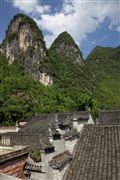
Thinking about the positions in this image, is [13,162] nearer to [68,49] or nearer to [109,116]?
[109,116]

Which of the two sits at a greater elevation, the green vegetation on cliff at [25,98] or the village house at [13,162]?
the green vegetation on cliff at [25,98]

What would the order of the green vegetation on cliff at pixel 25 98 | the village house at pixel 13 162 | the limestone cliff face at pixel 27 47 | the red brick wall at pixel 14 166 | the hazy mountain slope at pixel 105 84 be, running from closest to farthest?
the village house at pixel 13 162
the red brick wall at pixel 14 166
the green vegetation on cliff at pixel 25 98
the limestone cliff face at pixel 27 47
the hazy mountain slope at pixel 105 84

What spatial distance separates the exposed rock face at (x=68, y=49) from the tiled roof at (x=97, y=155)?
13630 centimetres

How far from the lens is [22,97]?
8319 cm

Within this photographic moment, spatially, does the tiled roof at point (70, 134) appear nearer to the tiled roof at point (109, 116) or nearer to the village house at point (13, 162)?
the village house at point (13, 162)

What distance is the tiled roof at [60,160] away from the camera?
418 inches

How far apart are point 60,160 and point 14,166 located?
1794 mm

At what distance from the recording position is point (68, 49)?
15200 centimetres

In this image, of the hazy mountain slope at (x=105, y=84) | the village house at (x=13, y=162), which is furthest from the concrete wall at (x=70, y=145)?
the hazy mountain slope at (x=105, y=84)

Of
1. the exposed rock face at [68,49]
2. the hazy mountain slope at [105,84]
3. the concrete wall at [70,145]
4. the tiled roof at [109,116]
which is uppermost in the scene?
the exposed rock face at [68,49]

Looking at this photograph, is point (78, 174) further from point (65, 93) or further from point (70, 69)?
point (70, 69)

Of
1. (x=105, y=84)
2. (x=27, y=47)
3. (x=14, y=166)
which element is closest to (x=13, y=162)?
(x=14, y=166)

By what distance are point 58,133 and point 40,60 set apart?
327 ft

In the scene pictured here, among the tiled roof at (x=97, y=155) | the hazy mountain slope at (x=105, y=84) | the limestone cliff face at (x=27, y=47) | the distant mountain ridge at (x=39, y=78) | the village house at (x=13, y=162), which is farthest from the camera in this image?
the hazy mountain slope at (x=105, y=84)
